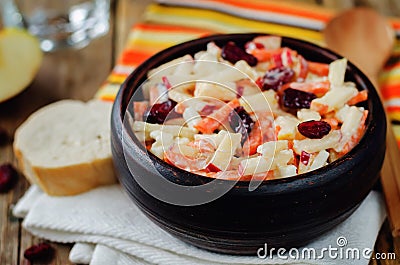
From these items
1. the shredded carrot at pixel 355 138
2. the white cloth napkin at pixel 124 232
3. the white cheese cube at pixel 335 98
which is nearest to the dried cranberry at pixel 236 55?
the white cheese cube at pixel 335 98

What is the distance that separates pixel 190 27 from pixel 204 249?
1.05 metres

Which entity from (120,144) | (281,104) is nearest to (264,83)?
(281,104)

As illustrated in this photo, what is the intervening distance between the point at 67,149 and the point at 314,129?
68 cm

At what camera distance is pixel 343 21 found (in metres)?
2.31

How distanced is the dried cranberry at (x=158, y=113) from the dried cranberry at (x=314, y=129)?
0.30m

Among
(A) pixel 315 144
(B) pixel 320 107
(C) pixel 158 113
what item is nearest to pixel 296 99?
(B) pixel 320 107

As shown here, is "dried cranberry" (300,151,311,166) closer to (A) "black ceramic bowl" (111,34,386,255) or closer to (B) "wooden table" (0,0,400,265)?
(A) "black ceramic bowl" (111,34,386,255)

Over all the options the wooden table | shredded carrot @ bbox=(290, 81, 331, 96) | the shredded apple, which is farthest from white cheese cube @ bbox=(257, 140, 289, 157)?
the wooden table

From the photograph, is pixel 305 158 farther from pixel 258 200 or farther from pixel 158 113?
pixel 158 113

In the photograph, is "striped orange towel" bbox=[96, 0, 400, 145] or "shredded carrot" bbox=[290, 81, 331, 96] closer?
"shredded carrot" bbox=[290, 81, 331, 96]

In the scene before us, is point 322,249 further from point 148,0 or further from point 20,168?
point 148,0

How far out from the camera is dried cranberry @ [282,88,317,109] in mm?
1639

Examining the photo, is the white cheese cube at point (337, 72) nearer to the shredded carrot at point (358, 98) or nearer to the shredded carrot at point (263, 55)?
the shredded carrot at point (358, 98)

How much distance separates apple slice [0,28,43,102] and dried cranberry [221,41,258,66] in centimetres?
74
